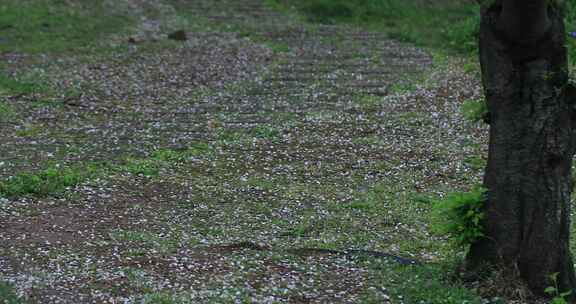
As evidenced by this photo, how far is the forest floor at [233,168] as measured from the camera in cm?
548

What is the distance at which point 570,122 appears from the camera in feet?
17.0

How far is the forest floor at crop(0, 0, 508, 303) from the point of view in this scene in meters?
5.48

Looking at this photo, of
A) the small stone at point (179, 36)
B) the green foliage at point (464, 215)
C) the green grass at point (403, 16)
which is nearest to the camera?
the green foliage at point (464, 215)

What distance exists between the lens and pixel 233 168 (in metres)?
8.21

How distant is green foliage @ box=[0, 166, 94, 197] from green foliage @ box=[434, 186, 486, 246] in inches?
130

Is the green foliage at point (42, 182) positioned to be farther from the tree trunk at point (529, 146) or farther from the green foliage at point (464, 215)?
the tree trunk at point (529, 146)

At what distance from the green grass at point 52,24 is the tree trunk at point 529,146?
9.18 meters

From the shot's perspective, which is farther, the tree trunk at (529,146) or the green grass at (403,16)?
the green grass at (403,16)

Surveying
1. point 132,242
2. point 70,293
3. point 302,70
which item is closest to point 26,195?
point 132,242

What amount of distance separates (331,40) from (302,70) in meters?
2.15

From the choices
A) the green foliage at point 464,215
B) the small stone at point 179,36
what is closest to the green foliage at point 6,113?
the small stone at point 179,36

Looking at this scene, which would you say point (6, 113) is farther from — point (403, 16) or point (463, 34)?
point (403, 16)

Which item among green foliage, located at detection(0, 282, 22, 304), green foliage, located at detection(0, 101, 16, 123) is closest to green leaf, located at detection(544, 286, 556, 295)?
green foliage, located at detection(0, 282, 22, 304)

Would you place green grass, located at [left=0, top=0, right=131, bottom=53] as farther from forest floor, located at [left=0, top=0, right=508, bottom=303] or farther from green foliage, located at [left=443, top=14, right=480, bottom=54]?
green foliage, located at [left=443, top=14, right=480, bottom=54]
